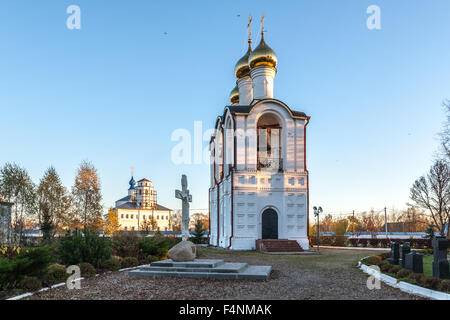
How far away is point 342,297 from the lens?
25.0ft

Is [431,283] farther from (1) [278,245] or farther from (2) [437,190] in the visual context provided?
(2) [437,190]

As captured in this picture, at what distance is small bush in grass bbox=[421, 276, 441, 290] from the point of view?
26.0ft

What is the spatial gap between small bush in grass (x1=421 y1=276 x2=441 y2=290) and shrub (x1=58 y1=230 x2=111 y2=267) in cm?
925

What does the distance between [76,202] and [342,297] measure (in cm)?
3034

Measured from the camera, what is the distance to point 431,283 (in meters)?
8.02

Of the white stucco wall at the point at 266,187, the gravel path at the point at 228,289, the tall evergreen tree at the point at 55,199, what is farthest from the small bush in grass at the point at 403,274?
the tall evergreen tree at the point at 55,199

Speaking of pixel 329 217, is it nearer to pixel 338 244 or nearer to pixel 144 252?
pixel 338 244

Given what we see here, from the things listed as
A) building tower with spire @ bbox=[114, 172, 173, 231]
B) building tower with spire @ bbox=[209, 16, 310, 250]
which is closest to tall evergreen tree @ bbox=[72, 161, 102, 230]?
building tower with spire @ bbox=[209, 16, 310, 250]

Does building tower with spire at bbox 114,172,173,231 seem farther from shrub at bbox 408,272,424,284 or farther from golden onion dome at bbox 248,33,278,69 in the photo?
shrub at bbox 408,272,424,284

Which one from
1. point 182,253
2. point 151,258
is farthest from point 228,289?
point 151,258

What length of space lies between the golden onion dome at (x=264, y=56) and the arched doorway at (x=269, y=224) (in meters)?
10.7

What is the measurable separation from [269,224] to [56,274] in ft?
52.5
